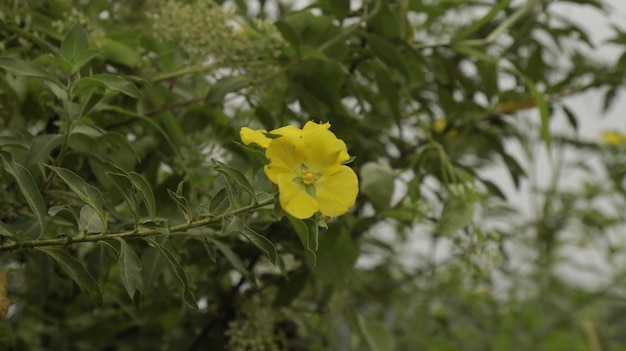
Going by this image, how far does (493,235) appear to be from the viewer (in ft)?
2.05

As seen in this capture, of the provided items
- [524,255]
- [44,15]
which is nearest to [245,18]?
[44,15]

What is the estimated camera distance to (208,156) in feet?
2.14

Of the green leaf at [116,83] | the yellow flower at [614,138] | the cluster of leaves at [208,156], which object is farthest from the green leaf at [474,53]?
the yellow flower at [614,138]

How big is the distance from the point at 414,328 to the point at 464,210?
0.38 metres

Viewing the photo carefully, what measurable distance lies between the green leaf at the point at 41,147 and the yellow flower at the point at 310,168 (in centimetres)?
16

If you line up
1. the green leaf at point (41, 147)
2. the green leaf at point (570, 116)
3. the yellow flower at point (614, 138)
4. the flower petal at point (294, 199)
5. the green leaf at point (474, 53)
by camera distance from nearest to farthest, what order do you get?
the flower petal at point (294, 199)
the green leaf at point (41, 147)
the green leaf at point (474, 53)
the green leaf at point (570, 116)
the yellow flower at point (614, 138)

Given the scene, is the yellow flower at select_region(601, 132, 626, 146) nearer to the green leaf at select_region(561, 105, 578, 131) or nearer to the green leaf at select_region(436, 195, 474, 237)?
the green leaf at select_region(561, 105, 578, 131)

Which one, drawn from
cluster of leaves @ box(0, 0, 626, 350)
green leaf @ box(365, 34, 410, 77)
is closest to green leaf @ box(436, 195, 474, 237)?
cluster of leaves @ box(0, 0, 626, 350)

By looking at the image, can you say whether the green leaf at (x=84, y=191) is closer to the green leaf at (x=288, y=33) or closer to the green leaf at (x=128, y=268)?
the green leaf at (x=128, y=268)

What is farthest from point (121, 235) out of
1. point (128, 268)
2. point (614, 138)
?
point (614, 138)

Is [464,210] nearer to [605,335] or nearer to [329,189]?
[329,189]

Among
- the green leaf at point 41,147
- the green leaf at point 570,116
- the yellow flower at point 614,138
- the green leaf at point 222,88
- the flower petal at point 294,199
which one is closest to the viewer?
the flower petal at point 294,199

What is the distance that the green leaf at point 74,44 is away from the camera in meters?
0.50

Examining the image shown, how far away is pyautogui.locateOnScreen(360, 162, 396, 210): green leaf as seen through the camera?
1.99ft
